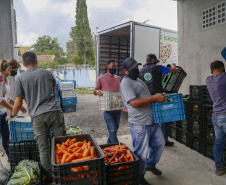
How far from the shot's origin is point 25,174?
114 inches

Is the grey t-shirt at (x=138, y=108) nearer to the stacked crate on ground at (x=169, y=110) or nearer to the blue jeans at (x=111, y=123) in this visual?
the stacked crate on ground at (x=169, y=110)

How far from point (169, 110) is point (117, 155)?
1021 millimetres

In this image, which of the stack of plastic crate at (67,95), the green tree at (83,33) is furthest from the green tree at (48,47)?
the stack of plastic crate at (67,95)

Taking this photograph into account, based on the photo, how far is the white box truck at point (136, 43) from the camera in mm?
7051

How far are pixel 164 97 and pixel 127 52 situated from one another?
24.0ft

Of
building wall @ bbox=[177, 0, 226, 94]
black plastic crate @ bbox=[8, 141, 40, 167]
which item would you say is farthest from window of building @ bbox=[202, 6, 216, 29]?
black plastic crate @ bbox=[8, 141, 40, 167]

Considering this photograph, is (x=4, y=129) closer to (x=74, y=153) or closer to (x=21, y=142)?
(x=21, y=142)

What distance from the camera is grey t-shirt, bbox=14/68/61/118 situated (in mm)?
2990

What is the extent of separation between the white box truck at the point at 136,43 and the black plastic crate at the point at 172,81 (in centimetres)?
279

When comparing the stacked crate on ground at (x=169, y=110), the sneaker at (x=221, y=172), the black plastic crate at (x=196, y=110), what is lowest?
the sneaker at (x=221, y=172)

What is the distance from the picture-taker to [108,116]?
13.3 ft

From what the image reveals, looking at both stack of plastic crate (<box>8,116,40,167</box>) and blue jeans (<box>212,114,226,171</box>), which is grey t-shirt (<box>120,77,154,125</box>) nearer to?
blue jeans (<box>212,114,226,171</box>)

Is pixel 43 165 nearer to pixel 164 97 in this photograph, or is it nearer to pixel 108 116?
pixel 108 116

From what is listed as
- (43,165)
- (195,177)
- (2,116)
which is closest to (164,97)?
(195,177)
